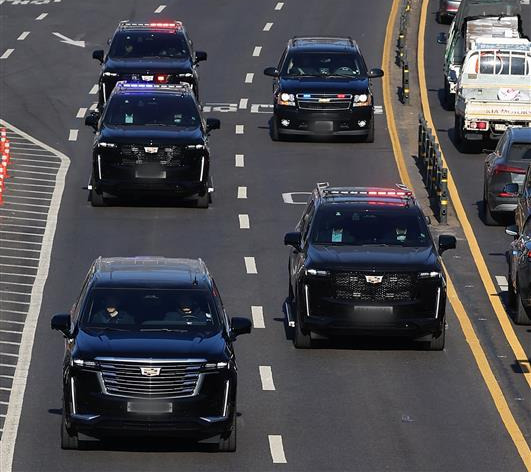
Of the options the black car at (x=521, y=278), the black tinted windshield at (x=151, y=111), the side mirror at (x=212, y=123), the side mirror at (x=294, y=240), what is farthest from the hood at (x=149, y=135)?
the side mirror at (x=294, y=240)

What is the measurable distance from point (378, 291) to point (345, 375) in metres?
1.21

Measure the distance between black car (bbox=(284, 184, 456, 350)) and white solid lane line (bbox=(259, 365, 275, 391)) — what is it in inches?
33.4

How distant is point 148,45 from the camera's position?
42219mm

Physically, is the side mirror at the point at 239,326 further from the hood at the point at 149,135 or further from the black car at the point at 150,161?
the hood at the point at 149,135

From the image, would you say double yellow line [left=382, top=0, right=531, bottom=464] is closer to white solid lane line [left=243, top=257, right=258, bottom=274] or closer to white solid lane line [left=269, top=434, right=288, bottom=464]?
white solid lane line [left=269, top=434, right=288, bottom=464]

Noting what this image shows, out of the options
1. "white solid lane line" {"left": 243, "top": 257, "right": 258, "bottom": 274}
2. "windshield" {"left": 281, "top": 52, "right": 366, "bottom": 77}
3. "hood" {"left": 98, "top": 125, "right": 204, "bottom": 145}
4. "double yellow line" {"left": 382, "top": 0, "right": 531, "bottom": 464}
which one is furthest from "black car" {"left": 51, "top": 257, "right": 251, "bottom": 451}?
"windshield" {"left": 281, "top": 52, "right": 366, "bottom": 77}

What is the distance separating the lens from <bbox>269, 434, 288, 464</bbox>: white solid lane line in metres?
19.4

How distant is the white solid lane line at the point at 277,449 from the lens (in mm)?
19391

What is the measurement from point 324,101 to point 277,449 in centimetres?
2080

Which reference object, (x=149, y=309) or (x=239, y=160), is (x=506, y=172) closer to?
(x=239, y=160)

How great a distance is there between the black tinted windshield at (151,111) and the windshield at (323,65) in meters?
6.38

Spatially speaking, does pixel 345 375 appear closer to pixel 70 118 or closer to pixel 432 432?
pixel 432 432

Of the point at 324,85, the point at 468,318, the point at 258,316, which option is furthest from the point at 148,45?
the point at 468,318

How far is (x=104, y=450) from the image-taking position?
19.5 meters
